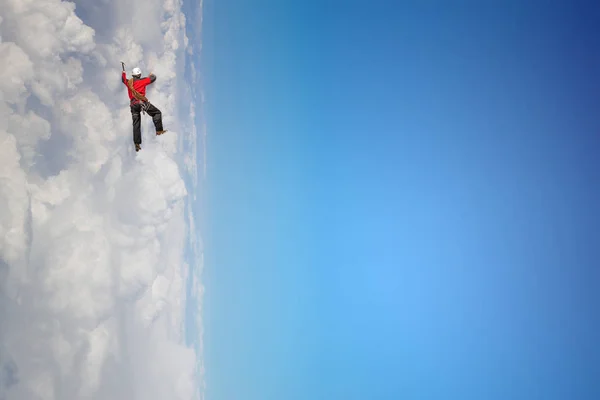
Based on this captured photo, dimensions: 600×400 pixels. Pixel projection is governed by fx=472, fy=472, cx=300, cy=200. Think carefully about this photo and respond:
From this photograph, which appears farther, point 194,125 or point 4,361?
point 194,125

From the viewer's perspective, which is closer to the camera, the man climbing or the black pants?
the man climbing

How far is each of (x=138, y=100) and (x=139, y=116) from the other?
1.77ft

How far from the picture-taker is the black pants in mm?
12453

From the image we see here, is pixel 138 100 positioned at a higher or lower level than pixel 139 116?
higher

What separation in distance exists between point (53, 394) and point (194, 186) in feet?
27.6

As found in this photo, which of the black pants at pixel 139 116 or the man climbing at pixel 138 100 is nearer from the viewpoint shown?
the man climbing at pixel 138 100

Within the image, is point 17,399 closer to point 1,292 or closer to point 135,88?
point 1,292

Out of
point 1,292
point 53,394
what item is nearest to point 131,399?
point 53,394

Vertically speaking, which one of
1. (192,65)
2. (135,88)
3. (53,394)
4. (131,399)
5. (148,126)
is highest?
(192,65)

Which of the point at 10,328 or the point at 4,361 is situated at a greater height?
the point at 10,328

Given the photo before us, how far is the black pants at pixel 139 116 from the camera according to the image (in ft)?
40.9

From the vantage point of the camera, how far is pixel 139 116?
12.7 metres

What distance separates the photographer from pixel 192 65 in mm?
17562

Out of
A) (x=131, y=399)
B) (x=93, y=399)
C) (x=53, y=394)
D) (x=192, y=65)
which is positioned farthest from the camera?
(x=192, y=65)
